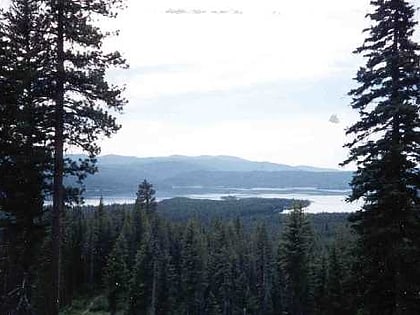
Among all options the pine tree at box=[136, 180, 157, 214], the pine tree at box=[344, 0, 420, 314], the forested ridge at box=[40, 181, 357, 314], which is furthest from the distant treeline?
the pine tree at box=[344, 0, 420, 314]

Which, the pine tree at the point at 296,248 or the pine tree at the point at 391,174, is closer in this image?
the pine tree at the point at 391,174

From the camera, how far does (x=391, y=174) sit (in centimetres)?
1691

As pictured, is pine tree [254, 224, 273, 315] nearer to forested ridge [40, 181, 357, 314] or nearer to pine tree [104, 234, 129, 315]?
forested ridge [40, 181, 357, 314]

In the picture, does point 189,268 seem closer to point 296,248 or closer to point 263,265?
point 263,265

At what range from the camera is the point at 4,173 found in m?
18.2

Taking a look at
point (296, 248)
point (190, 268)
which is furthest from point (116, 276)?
point (296, 248)

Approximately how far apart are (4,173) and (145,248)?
5486 cm

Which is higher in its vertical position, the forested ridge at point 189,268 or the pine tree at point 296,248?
the pine tree at point 296,248

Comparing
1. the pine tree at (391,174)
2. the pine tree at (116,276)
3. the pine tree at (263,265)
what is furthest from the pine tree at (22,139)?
the pine tree at (263,265)

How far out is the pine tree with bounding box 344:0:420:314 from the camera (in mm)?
16453

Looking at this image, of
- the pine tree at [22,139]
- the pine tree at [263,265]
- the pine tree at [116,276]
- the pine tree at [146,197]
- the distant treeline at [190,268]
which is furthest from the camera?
the pine tree at [146,197]

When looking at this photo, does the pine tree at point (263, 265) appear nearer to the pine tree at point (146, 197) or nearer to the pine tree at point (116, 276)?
the pine tree at point (116, 276)

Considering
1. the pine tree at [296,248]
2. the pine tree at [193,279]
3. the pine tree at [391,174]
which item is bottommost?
the pine tree at [193,279]

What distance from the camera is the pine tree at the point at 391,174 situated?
1645cm
